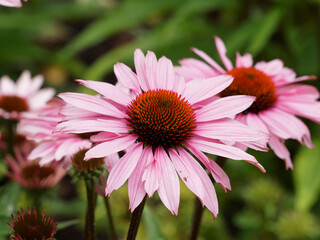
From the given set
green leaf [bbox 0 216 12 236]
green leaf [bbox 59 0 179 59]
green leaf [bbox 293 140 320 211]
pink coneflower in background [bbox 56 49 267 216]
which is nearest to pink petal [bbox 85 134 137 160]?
pink coneflower in background [bbox 56 49 267 216]

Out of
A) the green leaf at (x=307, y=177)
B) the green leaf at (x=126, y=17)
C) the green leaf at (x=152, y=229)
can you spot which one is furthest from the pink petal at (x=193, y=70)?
the green leaf at (x=126, y=17)

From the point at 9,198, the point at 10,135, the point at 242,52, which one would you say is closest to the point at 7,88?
the point at 10,135

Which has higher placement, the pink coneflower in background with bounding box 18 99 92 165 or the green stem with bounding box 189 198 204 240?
the pink coneflower in background with bounding box 18 99 92 165

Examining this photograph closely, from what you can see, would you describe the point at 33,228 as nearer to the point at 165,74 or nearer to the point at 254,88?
the point at 165,74

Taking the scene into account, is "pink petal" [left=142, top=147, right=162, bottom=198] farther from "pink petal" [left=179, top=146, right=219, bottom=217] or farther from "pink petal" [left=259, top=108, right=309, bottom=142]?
"pink petal" [left=259, top=108, right=309, bottom=142]

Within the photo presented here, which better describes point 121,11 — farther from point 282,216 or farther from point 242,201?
point 282,216

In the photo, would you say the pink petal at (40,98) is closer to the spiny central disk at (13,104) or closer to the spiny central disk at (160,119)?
the spiny central disk at (13,104)
